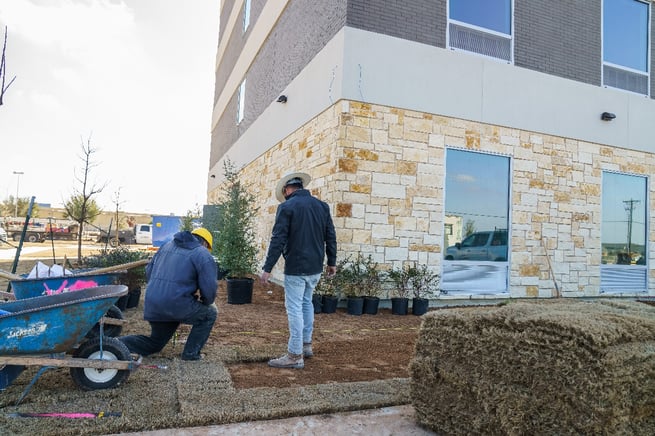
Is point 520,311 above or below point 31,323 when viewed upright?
above

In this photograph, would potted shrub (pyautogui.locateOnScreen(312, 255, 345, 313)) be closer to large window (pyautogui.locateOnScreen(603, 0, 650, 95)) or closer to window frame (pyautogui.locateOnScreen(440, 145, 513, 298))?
window frame (pyautogui.locateOnScreen(440, 145, 513, 298))

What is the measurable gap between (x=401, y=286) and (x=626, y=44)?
8185 millimetres

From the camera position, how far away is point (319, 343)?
17.3 feet

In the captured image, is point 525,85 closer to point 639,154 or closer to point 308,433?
point 639,154

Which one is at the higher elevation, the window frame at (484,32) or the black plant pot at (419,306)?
the window frame at (484,32)

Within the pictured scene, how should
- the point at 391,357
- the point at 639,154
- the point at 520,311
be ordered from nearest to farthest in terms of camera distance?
the point at 520,311 < the point at 391,357 < the point at 639,154

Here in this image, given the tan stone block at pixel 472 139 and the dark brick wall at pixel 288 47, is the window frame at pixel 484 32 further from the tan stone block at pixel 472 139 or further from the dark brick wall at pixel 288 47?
the dark brick wall at pixel 288 47

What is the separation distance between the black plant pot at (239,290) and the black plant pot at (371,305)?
2117mm

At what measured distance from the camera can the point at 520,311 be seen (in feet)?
8.77

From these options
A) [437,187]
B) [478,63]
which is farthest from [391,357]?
[478,63]

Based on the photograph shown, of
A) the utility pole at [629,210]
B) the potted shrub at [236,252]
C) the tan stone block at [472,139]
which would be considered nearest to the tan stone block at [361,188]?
the tan stone block at [472,139]

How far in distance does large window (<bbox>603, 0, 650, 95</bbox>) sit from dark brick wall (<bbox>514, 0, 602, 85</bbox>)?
430 mm

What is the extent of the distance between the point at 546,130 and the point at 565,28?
232 centimetres

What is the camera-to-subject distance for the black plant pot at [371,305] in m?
7.28
